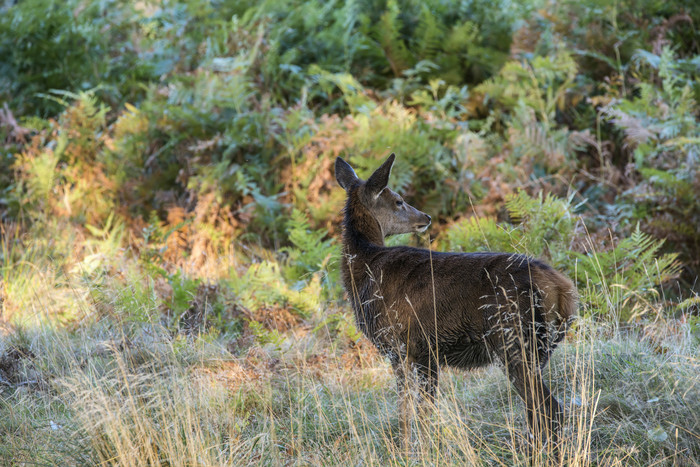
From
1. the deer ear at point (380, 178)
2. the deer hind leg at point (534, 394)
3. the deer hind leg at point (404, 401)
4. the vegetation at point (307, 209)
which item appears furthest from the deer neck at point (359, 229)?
the deer hind leg at point (534, 394)

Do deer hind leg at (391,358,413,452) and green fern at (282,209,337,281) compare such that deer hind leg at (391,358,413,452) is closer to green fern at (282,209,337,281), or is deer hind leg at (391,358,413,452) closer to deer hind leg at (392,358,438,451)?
deer hind leg at (392,358,438,451)

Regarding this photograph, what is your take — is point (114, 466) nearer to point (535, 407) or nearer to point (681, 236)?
point (535, 407)

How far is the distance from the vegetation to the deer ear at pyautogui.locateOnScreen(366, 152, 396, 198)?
2.68ft

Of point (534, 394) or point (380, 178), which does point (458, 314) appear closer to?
point (534, 394)

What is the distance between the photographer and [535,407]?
3.77m

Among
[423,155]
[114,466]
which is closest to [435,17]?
[423,155]

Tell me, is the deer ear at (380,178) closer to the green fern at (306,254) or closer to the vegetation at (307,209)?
the vegetation at (307,209)

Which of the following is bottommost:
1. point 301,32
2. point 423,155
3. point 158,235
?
point 158,235

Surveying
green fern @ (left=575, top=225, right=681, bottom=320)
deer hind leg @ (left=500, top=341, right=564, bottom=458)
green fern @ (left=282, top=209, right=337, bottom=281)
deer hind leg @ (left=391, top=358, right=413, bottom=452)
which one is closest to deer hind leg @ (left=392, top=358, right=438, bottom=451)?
deer hind leg @ (left=391, top=358, right=413, bottom=452)

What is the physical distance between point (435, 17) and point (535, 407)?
770cm

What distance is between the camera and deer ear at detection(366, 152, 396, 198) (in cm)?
483

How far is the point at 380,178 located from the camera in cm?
493

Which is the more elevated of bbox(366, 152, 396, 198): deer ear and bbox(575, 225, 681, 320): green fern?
bbox(366, 152, 396, 198): deer ear

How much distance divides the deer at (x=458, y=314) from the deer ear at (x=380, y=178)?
0.01m
